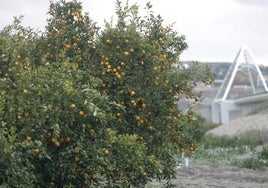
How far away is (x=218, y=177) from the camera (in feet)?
62.1

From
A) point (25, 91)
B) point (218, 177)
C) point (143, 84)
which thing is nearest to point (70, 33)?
point (143, 84)

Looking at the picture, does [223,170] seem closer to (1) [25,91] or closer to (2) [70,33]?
(2) [70,33]

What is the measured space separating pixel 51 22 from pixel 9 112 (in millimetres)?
3267

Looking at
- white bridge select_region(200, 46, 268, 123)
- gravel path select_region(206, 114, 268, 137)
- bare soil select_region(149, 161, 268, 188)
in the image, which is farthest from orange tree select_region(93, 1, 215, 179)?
white bridge select_region(200, 46, 268, 123)

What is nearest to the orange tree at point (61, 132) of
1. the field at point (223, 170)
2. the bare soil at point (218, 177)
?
the field at point (223, 170)

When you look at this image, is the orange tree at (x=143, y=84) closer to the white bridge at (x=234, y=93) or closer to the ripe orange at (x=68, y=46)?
the ripe orange at (x=68, y=46)

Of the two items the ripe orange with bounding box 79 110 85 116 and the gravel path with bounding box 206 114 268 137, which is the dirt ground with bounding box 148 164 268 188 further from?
the gravel path with bounding box 206 114 268 137

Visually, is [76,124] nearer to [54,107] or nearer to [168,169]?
[54,107]

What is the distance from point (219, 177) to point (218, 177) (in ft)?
0.14

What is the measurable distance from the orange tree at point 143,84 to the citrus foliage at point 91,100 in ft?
0.04

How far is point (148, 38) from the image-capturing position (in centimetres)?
1031

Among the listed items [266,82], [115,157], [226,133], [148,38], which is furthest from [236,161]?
[266,82]

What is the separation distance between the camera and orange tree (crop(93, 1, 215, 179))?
9.33 meters

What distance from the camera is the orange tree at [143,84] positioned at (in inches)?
367
